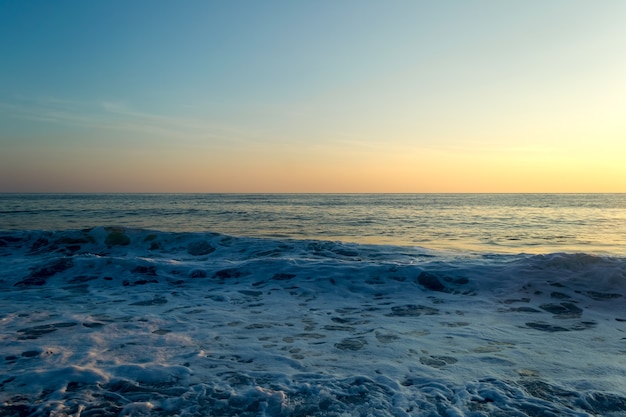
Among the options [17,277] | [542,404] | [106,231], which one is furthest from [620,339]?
[106,231]

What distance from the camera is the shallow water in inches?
133

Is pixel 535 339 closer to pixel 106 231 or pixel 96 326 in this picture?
pixel 96 326

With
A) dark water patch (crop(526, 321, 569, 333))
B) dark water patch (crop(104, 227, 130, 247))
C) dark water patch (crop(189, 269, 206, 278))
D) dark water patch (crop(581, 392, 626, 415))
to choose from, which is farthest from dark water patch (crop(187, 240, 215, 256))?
dark water patch (crop(581, 392, 626, 415))

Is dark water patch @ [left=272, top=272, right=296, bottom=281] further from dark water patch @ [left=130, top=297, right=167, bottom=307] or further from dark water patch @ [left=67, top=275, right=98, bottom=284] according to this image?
dark water patch @ [left=67, top=275, right=98, bottom=284]

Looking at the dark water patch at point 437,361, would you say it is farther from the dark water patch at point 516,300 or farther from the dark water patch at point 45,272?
the dark water patch at point 45,272

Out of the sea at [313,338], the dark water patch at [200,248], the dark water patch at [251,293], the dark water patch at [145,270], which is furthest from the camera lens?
the dark water patch at [200,248]

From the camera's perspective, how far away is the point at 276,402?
3.33m

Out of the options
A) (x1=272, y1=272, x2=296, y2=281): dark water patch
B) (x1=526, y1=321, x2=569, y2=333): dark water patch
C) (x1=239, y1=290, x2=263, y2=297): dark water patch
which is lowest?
(x1=239, y1=290, x2=263, y2=297): dark water patch

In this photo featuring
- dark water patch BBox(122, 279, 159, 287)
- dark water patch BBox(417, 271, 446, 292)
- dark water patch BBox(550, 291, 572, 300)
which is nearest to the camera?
dark water patch BBox(550, 291, 572, 300)

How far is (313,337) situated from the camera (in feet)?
17.0

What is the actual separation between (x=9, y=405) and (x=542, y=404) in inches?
166

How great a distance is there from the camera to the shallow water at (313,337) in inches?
133

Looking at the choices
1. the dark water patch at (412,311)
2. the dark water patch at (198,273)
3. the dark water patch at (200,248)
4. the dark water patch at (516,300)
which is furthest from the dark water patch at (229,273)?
the dark water patch at (516,300)

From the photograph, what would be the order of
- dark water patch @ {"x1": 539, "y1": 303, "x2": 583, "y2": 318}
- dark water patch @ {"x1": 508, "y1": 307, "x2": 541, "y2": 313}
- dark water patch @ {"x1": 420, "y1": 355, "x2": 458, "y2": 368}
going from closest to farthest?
dark water patch @ {"x1": 420, "y1": 355, "x2": 458, "y2": 368} → dark water patch @ {"x1": 539, "y1": 303, "x2": 583, "y2": 318} → dark water patch @ {"x1": 508, "y1": 307, "x2": 541, "y2": 313}
